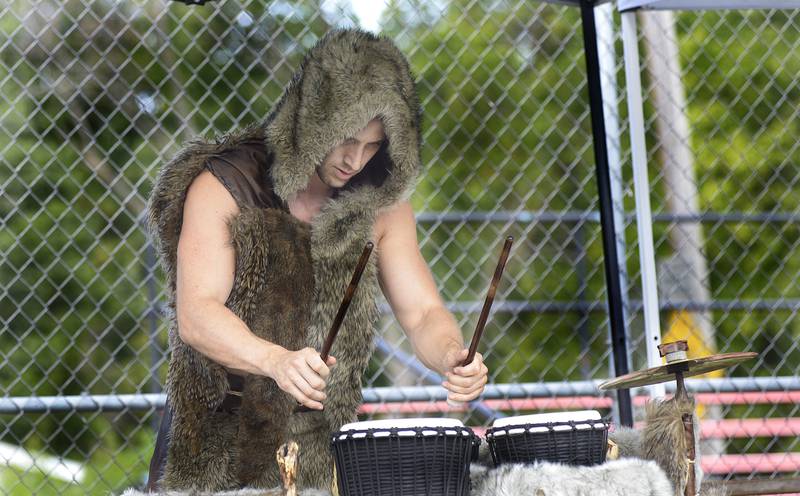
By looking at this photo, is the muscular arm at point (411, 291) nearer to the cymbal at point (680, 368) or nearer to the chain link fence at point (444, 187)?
the cymbal at point (680, 368)

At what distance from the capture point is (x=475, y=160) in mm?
5195

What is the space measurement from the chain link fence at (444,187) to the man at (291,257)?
3.82 ft

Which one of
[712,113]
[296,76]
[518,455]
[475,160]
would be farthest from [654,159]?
[518,455]

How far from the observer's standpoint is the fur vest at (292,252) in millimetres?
2043

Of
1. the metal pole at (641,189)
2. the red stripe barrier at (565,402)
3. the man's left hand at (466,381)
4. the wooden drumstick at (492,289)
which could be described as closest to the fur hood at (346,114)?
the man's left hand at (466,381)

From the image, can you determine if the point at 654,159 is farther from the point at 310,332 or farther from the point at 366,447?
the point at 366,447

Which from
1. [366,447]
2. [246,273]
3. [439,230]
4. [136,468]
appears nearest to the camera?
[366,447]

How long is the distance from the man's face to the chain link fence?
3.78ft

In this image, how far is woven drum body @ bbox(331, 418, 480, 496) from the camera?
1.43 meters

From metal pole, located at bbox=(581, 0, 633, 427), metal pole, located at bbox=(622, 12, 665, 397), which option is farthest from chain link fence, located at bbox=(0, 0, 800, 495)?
metal pole, located at bbox=(622, 12, 665, 397)

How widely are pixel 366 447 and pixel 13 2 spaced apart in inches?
157

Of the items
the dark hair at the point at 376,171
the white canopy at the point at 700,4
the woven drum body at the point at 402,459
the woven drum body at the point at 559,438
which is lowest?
the woven drum body at the point at 402,459

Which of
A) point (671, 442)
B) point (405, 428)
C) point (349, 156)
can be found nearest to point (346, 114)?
point (349, 156)

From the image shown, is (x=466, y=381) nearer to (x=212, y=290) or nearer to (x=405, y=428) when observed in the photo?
(x=405, y=428)
